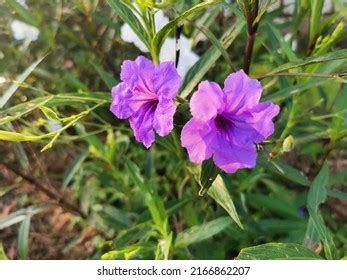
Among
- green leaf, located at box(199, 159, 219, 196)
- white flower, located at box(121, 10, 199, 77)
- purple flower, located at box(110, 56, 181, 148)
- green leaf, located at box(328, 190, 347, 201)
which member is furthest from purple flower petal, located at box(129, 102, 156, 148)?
green leaf, located at box(328, 190, 347, 201)

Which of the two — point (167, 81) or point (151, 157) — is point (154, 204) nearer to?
point (151, 157)

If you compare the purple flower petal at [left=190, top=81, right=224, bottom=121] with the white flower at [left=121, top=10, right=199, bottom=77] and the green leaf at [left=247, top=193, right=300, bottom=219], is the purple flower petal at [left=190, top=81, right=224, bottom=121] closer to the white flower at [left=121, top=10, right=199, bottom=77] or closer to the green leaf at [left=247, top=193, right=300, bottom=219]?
the white flower at [left=121, top=10, right=199, bottom=77]

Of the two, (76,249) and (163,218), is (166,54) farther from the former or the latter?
(76,249)

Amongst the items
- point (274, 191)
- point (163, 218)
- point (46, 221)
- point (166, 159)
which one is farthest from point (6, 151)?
point (274, 191)

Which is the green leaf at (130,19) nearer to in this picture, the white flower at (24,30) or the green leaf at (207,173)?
the green leaf at (207,173)

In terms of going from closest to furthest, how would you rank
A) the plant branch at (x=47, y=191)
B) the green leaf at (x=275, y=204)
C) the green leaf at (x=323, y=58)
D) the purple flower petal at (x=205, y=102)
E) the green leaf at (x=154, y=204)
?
the purple flower petal at (x=205, y=102) → the green leaf at (x=323, y=58) → the green leaf at (x=154, y=204) → the plant branch at (x=47, y=191) → the green leaf at (x=275, y=204)

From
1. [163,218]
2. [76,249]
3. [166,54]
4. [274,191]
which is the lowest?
[274,191]

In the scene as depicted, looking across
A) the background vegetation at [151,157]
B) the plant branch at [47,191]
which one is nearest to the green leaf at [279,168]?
the background vegetation at [151,157]
